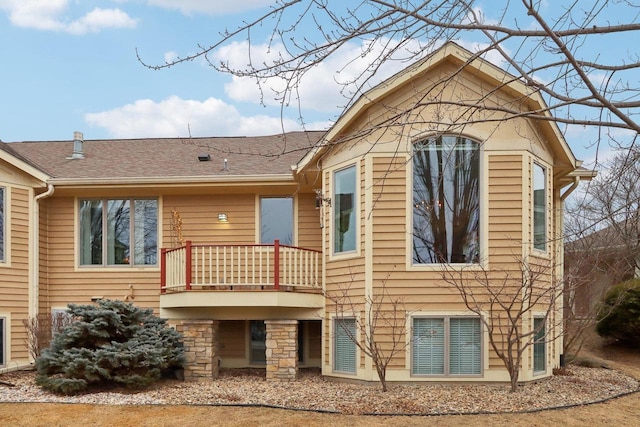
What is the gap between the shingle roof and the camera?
12.0 meters

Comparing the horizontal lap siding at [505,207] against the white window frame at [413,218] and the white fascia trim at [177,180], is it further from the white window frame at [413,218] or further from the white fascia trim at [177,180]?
the white fascia trim at [177,180]

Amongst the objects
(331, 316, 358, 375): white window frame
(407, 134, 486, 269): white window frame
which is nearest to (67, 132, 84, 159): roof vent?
(331, 316, 358, 375): white window frame

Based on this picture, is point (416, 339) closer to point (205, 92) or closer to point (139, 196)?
point (205, 92)

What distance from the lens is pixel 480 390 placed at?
916 cm

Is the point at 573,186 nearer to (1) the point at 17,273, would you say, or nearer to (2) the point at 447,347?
(2) the point at 447,347

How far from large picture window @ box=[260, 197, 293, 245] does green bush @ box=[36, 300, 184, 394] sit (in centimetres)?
300

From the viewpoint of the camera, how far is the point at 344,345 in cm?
1019

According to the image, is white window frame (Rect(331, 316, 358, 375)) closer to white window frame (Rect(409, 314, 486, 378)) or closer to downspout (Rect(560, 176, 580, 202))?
white window frame (Rect(409, 314, 486, 378))

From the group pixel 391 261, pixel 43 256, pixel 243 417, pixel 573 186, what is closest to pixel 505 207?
pixel 391 261

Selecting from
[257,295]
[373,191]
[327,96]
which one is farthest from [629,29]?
[257,295]

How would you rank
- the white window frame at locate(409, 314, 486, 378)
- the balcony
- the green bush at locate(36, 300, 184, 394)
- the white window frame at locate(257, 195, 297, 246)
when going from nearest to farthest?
1. the green bush at locate(36, 300, 184, 394)
2. the white window frame at locate(409, 314, 486, 378)
3. the balcony
4. the white window frame at locate(257, 195, 297, 246)

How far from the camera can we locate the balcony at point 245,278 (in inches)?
398

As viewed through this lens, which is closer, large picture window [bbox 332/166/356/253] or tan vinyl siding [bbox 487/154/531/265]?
tan vinyl siding [bbox 487/154/531/265]

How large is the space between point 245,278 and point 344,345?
194cm
